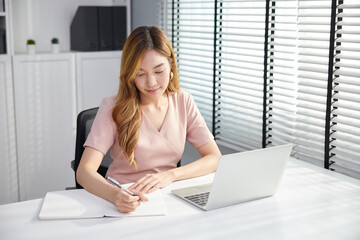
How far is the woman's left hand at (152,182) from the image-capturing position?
72.6 inches

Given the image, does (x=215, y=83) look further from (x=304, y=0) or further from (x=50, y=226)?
(x=50, y=226)

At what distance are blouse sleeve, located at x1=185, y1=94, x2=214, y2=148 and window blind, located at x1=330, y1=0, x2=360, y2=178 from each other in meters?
0.61

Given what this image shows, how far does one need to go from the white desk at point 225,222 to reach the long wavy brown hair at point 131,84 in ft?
1.03

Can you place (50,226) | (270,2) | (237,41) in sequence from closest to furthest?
(50,226) < (270,2) < (237,41)

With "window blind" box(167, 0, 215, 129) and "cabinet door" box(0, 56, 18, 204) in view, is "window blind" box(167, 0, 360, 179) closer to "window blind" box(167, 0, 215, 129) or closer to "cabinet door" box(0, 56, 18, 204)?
"window blind" box(167, 0, 215, 129)

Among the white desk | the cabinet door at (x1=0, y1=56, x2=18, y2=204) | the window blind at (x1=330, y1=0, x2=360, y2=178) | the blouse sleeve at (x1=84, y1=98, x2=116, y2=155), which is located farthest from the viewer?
the cabinet door at (x1=0, y1=56, x2=18, y2=204)

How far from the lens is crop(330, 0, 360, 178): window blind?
224cm

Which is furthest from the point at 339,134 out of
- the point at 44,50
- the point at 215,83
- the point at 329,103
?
the point at 44,50

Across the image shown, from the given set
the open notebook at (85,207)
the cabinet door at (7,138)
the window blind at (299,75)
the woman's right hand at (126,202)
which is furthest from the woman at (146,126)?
the cabinet door at (7,138)

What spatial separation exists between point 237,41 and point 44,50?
1.64 meters

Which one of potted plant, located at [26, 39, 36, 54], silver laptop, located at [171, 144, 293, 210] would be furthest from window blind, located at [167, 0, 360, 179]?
potted plant, located at [26, 39, 36, 54]

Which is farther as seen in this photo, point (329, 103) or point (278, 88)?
point (278, 88)

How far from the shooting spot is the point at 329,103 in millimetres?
2379

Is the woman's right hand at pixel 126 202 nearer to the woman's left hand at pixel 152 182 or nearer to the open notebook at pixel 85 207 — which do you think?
the open notebook at pixel 85 207
